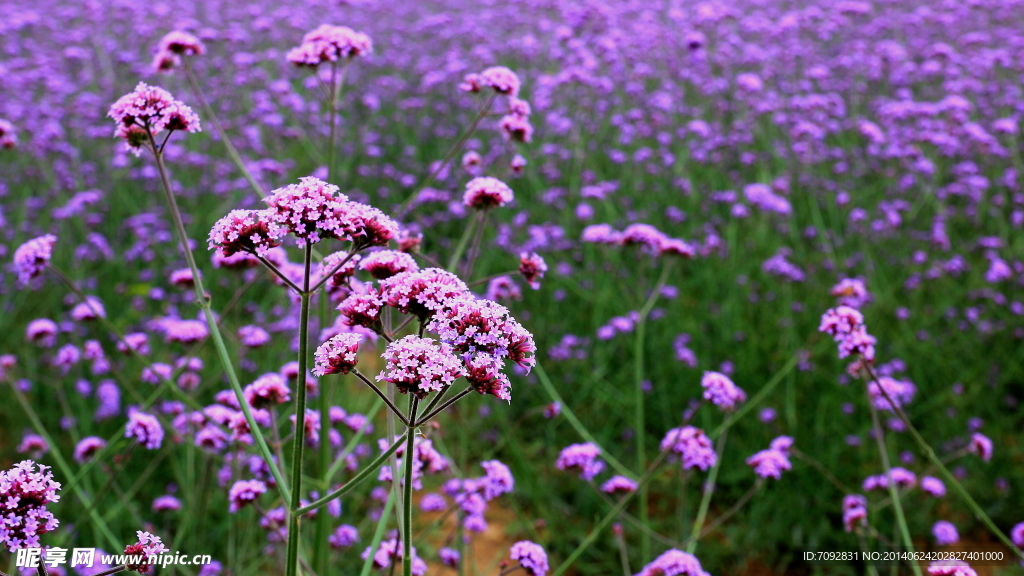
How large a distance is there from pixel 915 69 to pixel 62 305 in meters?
8.12

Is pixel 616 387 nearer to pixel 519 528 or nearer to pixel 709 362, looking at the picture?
pixel 709 362

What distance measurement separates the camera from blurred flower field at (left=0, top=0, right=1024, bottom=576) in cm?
199

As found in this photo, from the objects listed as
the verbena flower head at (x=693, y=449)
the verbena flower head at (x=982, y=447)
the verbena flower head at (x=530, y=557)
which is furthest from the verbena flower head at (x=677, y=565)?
the verbena flower head at (x=982, y=447)

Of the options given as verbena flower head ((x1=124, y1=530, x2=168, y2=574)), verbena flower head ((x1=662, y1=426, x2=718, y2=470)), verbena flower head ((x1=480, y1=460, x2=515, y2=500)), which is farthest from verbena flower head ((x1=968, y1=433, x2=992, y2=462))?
verbena flower head ((x1=124, y1=530, x2=168, y2=574))

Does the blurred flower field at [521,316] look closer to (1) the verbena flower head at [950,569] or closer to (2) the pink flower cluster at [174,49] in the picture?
(2) the pink flower cluster at [174,49]

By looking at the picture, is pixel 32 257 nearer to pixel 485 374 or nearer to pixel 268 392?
pixel 268 392

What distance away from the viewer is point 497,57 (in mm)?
10125

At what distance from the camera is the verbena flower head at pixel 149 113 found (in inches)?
70.7

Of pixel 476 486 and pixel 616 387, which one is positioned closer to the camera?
pixel 476 486

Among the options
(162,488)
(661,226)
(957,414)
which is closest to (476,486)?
(162,488)

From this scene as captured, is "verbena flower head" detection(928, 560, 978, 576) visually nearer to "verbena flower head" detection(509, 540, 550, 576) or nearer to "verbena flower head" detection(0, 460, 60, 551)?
"verbena flower head" detection(509, 540, 550, 576)

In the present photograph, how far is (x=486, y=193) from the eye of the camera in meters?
2.42

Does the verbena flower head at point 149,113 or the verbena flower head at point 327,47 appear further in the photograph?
the verbena flower head at point 327,47

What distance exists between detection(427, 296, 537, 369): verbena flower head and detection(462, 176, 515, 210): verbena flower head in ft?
3.28
